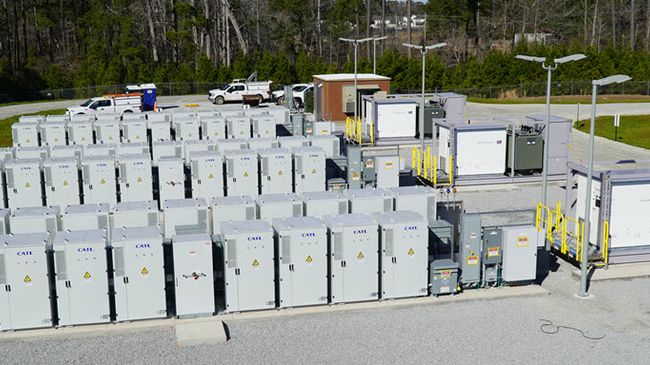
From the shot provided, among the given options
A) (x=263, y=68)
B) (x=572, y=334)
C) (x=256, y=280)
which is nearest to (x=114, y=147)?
(x=256, y=280)

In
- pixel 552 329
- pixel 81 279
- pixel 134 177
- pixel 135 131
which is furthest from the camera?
pixel 135 131

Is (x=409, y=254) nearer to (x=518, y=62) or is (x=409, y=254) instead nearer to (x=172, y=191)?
(x=172, y=191)

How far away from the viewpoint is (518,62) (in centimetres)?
6738

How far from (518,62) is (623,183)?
160ft

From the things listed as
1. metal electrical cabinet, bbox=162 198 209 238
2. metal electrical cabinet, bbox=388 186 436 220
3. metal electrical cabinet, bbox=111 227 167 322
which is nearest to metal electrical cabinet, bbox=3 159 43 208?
metal electrical cabinet, bbox=162 198 209 238

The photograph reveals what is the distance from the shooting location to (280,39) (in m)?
88.8

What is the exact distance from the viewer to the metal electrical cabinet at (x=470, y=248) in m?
18.4

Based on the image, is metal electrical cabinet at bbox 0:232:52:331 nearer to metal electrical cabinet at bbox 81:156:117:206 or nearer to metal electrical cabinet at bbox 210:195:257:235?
metal electrical cabinet at bbox 210:195:257:235

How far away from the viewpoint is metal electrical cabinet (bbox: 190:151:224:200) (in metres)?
26.4

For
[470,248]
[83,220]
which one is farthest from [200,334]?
[470,248]

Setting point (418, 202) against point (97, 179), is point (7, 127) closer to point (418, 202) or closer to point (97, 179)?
point (97, 179)

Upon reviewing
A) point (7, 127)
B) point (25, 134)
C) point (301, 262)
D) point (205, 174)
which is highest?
→ point (25, 134)

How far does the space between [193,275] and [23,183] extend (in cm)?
1162

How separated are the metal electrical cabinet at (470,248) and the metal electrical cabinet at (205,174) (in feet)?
34.7
